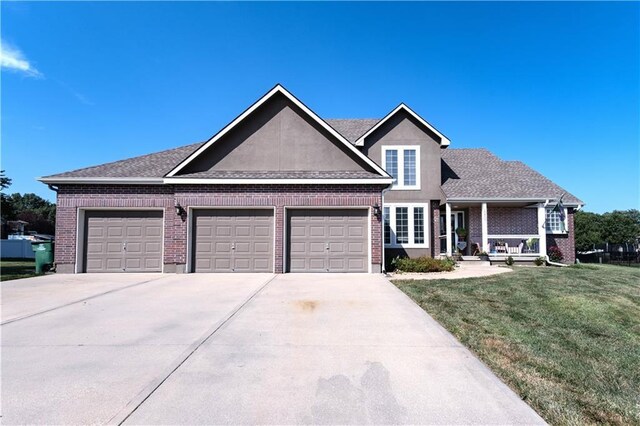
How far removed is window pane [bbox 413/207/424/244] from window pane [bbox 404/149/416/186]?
1.32m

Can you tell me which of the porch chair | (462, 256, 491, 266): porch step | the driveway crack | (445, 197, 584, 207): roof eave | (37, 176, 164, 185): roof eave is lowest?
the driveway crack

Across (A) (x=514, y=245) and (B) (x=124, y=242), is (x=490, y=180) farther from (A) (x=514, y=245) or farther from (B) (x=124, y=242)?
(B) (x=124, y=242)

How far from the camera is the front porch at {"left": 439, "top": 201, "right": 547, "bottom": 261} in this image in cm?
1689

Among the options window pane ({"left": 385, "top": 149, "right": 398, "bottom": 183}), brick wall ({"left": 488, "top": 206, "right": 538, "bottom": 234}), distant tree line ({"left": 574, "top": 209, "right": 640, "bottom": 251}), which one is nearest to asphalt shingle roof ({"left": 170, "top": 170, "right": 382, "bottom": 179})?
window pane ({"left": 385, "top": 149, "right": 398, "bottom": 183})

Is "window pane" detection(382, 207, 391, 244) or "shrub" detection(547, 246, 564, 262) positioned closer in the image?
"window pane" detection(382, 207, 391, 244)

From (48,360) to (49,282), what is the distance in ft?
26.0

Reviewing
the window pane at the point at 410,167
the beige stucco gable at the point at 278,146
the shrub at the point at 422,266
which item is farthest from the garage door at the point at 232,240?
the window pane at the point at 410,167

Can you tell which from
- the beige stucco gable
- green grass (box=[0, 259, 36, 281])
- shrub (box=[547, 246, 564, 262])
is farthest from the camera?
shrub (box=[547, 246, 564, 262])

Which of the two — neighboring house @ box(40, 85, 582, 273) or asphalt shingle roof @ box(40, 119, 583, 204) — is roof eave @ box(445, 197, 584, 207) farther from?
neighboring house @ box(40, 85, 582, 273)

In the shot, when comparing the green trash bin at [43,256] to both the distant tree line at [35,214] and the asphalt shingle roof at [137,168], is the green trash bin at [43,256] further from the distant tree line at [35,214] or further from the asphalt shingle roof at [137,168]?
the distant tree line at [35,214]

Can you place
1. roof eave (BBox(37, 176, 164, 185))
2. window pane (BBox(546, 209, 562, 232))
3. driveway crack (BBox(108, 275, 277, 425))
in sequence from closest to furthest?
1. driveway crack (BBox(108, 275, 277, 425))
2. roof eave (BBox(37, 176, 164, 185))
3. window pane (BBox(546, 209, 562, 232))

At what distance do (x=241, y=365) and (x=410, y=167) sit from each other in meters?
14.6

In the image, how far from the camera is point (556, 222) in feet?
60.2

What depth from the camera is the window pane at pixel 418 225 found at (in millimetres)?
16562
